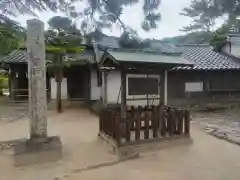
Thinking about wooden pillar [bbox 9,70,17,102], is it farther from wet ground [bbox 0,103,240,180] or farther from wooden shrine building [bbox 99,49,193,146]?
wooden shrine building [bbox 99,49,193,146]

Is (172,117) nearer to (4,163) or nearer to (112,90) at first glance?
(4,163)

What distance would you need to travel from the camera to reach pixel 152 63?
808 cm

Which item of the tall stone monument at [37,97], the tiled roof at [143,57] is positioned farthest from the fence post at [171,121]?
the tall stone monument at [37,97]

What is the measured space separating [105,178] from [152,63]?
3634 mm

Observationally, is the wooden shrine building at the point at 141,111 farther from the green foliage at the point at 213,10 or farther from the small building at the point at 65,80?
the small building at the point at 65,80

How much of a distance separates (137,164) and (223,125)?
6.07 metres

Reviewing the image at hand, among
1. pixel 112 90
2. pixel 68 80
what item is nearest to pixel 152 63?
pixel 112 90

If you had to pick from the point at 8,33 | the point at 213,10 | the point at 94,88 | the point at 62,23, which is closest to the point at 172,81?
the point at 94,88

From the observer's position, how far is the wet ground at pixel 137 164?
5.80 metres

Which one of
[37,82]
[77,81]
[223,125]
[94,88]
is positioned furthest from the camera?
[77,81]

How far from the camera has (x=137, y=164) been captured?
21.4ft

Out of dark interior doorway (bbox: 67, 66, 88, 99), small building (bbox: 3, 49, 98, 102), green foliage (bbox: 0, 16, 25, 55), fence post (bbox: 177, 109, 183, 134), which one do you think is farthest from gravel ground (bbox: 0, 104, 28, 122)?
green foliage (bbox: 0, 16, 25, 55)

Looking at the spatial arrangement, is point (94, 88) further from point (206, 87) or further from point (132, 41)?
point (132, 41)

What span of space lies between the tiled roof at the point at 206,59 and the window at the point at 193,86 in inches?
39.5
